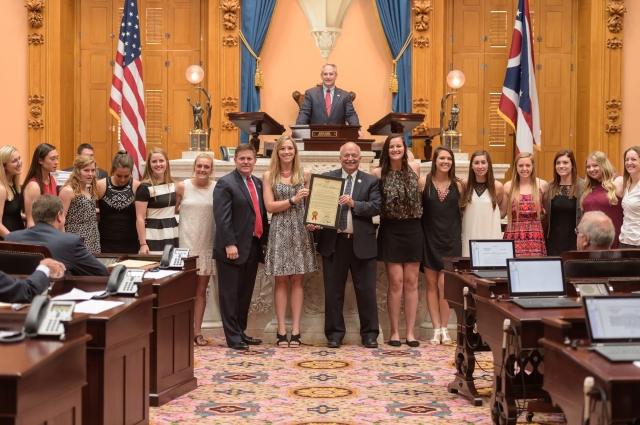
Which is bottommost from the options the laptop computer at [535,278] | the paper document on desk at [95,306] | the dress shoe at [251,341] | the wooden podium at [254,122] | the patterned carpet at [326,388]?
the patterned carpet at [326,388]

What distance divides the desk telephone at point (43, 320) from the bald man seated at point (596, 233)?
2827mm

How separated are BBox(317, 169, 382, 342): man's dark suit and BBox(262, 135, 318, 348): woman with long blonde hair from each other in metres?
0.17

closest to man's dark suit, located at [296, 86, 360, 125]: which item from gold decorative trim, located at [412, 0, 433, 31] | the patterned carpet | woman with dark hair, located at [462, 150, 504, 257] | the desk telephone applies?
gold decorative trim, located at [412, 0, 433, 31]

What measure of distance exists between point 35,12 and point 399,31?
16.8 feet

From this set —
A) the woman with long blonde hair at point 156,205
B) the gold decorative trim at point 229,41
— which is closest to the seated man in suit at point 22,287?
the woman with long blonde hair at point 156,205

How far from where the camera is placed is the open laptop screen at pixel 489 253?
17.8 ft

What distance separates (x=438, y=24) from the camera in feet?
39.0

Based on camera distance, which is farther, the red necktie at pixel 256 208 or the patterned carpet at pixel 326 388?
the red necktie at pixel 256 208

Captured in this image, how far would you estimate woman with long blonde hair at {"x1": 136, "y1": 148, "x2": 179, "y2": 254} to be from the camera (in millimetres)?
6980

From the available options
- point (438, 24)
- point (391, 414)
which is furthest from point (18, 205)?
point (438, 24)

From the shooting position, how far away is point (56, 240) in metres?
4.68

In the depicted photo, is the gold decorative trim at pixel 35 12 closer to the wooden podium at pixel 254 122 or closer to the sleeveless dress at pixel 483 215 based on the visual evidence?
the wooden podium at pixel 254 122

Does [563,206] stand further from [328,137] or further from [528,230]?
[328,137]

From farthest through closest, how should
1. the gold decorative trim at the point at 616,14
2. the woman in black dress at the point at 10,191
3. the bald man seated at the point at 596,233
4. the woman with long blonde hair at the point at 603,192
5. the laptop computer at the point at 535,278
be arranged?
1. the gold decorative trim at the point at 616,14
2. the woman with long blonde hair at the point at 603,192
3. the woman in black dress at the point at 10,191
4. the bald man seated at the point at 596,233
5. the laptop computer at the point at 535,278
